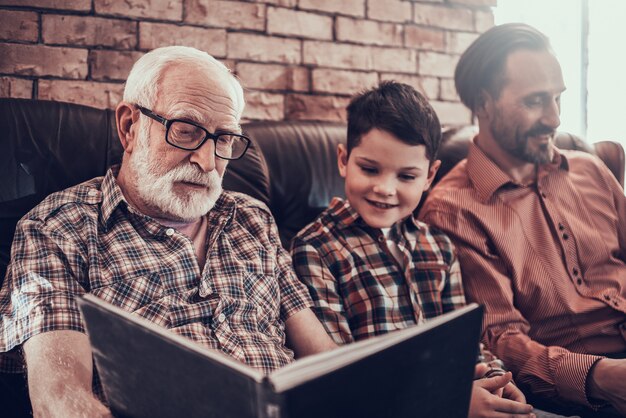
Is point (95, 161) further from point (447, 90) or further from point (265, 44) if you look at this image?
point (447, 90)

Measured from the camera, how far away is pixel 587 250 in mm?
1646

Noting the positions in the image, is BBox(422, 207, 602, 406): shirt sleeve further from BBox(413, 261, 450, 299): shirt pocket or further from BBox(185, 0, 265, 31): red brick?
BBox(185, 0, 265, 31): red brick

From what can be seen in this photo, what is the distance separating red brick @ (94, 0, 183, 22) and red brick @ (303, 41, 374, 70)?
46cm

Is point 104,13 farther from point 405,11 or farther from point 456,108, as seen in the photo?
point 456,108

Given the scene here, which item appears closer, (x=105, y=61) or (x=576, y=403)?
(x=576, y=403)

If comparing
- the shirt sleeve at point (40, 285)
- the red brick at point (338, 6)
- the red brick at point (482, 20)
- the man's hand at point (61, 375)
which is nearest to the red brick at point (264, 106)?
the red brick at point (338, 6)

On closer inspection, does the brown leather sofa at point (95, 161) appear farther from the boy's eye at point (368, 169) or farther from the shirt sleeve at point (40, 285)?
the boy's eye at point (368, 169)

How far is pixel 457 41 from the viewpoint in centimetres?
238

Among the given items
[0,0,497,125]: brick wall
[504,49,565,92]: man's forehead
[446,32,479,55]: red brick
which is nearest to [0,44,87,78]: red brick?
[0,0,497,125]: brick wall

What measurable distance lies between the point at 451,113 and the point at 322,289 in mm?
1299

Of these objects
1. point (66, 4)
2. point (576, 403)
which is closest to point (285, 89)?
point (66, 4)

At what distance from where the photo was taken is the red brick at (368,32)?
2166mm

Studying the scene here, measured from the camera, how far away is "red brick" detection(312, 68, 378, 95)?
2131mm

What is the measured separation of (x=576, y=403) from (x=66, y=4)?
1.70 meters
